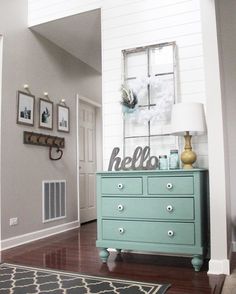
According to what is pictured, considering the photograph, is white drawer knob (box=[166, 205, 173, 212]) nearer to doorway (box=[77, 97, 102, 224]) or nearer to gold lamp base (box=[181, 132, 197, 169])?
gold lamp base (box=[181, 132, 197, 169])

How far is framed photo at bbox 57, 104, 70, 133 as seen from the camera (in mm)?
4816

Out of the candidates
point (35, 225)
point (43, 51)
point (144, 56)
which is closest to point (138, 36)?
point (144, 56)

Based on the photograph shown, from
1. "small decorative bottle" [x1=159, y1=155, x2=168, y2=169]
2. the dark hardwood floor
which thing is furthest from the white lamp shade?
the dark hardwood floor

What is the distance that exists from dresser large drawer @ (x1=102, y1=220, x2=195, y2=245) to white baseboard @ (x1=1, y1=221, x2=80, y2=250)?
1408mm

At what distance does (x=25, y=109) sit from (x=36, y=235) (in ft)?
5.45

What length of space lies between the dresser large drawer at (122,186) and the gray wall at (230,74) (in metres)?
1.10

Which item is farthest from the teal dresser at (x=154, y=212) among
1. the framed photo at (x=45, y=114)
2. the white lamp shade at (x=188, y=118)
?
the framed photo at (x=45, y=114)

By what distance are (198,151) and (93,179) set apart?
10.4ft

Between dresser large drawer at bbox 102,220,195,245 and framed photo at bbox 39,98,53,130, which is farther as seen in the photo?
framed photo at bbox 39,98,53,130

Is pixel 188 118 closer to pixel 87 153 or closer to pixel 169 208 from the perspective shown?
pixel 169 208

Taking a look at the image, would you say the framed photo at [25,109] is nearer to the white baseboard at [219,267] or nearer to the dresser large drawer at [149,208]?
the dresser large drawer at [149,208]

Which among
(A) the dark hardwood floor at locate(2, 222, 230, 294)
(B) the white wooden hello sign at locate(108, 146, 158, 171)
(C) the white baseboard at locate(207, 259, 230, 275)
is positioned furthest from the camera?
(B) the white wooden hello sign at locate(108, 146, 158, 171)

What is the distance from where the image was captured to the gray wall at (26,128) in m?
3.83

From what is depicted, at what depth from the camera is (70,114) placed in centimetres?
514
